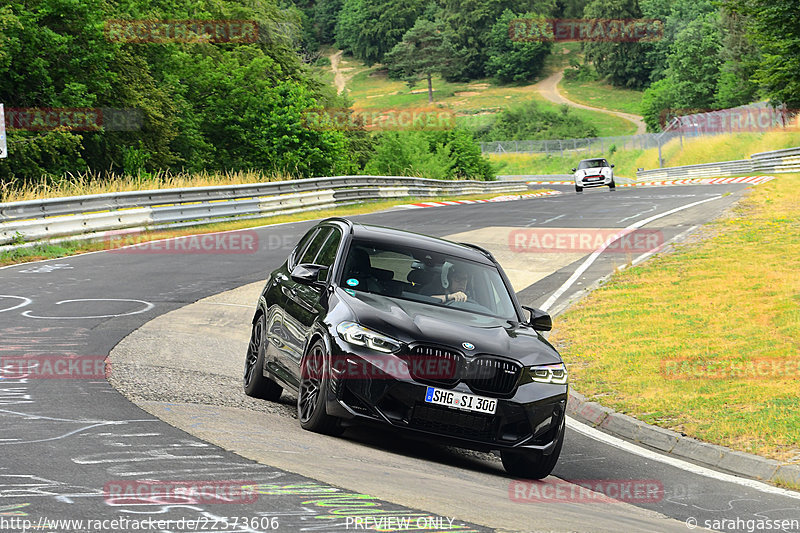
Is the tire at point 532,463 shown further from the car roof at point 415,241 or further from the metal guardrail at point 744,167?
the metal guardrail at point 744,167

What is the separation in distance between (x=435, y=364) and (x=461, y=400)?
324 millimetres

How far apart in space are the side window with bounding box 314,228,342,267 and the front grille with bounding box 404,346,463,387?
1.84 metres

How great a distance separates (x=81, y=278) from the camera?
17062 millimetres

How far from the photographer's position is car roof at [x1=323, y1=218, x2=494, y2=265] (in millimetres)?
9109

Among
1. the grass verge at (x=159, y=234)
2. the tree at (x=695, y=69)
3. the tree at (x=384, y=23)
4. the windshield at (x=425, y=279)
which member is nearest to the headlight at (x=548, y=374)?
the windshield at (x=425, y=279)

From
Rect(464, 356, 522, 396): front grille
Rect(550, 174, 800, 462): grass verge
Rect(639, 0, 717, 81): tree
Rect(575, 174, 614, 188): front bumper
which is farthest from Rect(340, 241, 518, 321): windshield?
Rect(639, 0, 717, 81): tree

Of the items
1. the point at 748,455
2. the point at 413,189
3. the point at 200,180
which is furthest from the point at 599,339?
the point at 413,189

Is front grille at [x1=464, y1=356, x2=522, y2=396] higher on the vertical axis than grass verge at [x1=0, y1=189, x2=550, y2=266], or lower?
higher

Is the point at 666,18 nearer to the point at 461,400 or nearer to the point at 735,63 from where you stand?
the point at 735,63

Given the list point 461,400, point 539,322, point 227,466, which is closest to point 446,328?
point 461,400

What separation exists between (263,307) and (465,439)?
328 centimetres

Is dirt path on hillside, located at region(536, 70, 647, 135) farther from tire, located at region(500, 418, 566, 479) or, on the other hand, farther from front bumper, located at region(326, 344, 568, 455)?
front bumper, located at region(326, 344, 568, 455)

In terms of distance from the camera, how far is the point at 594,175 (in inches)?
1991

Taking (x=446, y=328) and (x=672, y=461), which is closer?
(x=446, y=328)
